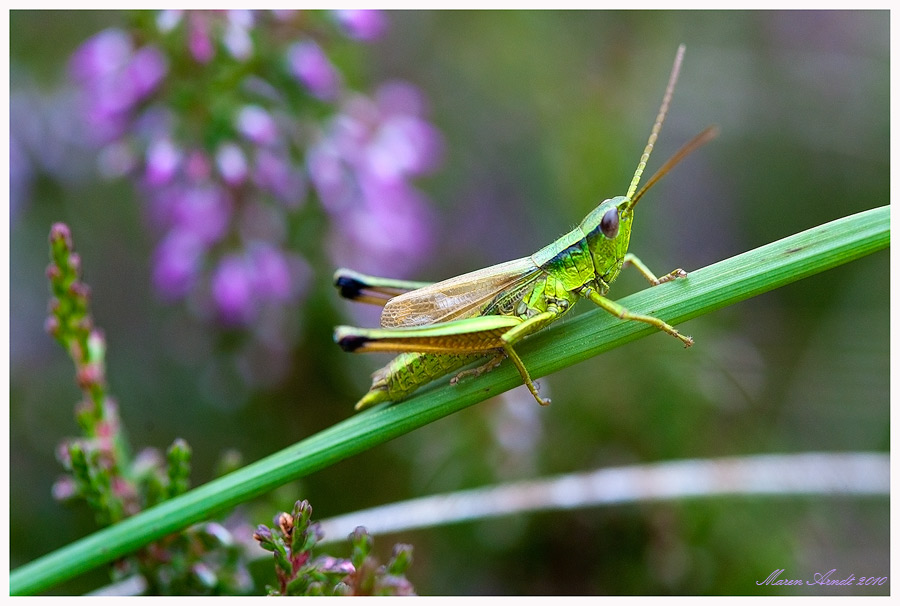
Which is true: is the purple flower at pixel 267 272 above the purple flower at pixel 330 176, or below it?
below

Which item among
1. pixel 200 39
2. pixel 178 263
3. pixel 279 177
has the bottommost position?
pixel 178 263

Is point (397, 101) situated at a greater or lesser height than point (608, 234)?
greater

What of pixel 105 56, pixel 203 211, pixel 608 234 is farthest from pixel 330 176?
pixel 608 234

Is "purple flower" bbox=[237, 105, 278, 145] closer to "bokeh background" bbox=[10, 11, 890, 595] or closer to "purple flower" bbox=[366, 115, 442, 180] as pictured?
"bokeh background" bbox=[10, 11, 890, 595]

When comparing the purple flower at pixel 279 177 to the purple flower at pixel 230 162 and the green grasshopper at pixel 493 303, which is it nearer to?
the purple flower at pixel 230 162

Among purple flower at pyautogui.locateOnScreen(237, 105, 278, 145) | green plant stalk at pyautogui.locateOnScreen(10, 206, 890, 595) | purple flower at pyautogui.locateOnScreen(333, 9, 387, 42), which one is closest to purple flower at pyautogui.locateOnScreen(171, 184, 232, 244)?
purple flower at pyautogui.locateOnScreen(237, 105, 278, 145)

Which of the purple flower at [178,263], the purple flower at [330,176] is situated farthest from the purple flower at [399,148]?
the purple flower at [178,263]

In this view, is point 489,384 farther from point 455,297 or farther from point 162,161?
point 162,161

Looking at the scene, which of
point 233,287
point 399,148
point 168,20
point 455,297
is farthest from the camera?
point 399,148
